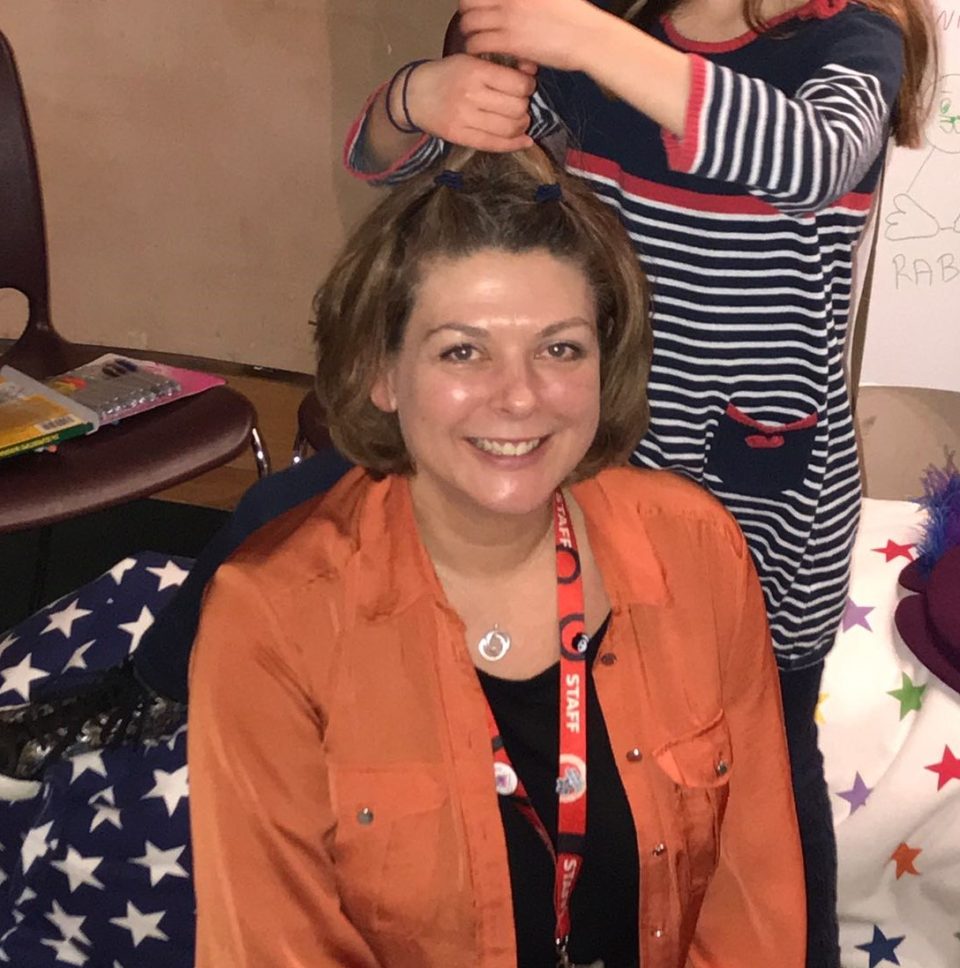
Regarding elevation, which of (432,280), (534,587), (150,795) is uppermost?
(432,280)

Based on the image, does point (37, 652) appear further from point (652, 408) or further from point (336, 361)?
point (652, 408)

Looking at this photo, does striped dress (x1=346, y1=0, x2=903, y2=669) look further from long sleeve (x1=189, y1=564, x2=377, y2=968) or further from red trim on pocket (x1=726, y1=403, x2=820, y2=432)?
long sleeve (x1=189, y1=564, x2=377, y2=968)

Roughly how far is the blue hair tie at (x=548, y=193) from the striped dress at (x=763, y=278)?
101mm

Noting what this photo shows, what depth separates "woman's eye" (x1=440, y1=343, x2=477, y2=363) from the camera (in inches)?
40.2

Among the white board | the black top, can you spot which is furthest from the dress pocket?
the white board

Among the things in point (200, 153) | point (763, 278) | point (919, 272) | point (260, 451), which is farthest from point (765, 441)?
point (200, 153)

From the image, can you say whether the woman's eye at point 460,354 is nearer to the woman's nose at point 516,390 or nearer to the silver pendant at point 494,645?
the woman's nose at point 516,390

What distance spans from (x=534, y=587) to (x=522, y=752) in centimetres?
16

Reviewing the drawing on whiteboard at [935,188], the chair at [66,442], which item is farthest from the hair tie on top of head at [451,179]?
the chair at [66,442]

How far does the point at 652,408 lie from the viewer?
119cm

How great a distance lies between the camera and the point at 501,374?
3.33 ft

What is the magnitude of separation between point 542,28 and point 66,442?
3.98ft

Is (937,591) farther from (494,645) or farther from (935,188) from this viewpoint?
(494,645)

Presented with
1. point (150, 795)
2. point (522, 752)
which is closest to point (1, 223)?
point (150, 795)
